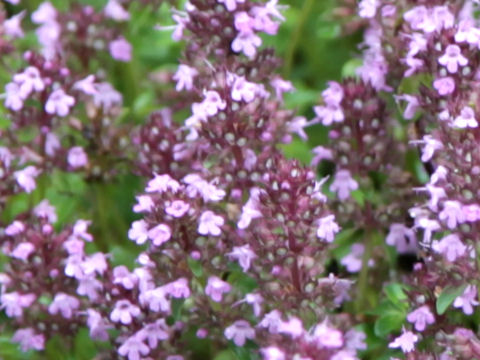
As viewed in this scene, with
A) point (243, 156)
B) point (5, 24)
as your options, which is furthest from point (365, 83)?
point (5, 24)

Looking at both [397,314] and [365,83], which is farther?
[365,83]

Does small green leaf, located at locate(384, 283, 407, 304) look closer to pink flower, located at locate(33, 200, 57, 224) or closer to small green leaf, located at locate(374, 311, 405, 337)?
small green leaf, located at locate(374, 311, 405, 337)

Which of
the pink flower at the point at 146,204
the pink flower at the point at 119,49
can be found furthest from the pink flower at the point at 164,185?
the pink flower at the point at 119,49

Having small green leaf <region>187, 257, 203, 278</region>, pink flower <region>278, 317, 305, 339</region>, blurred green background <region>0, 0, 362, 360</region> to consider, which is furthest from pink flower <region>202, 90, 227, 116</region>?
pink flower <region>278, 317, 305, 339</region>

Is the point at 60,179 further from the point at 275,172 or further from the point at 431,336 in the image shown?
the point at 431,336

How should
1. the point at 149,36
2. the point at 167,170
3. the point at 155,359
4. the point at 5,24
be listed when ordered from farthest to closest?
1. the point at 149,36
2. the point at 5,24
3. the point at 167,170
4. the point at 155,359

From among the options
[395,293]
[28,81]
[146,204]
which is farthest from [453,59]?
[28,81]

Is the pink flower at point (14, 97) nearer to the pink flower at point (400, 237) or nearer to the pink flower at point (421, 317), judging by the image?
the pink flower at point (400, 237)
